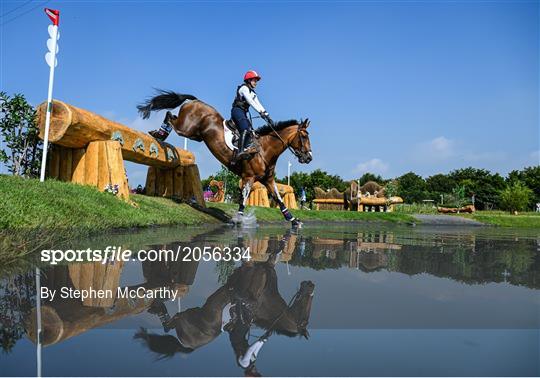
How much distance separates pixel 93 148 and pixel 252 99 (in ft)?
11.5

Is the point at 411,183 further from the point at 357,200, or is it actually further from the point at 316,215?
the point at 316,215

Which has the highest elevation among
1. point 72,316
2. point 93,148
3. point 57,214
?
point 93,148

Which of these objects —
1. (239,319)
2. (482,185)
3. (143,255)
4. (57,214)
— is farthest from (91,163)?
(482,185)

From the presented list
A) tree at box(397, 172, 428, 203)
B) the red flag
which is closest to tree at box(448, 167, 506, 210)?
tree at box(397, 172, 428, 203)

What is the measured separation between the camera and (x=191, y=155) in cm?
1219

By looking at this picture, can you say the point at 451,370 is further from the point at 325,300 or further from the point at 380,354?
the point at 325,300

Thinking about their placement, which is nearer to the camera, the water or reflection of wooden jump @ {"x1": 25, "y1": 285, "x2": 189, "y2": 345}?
the water

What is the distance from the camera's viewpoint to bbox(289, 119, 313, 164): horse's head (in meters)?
8.66

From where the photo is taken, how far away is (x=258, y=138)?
28.9 ft

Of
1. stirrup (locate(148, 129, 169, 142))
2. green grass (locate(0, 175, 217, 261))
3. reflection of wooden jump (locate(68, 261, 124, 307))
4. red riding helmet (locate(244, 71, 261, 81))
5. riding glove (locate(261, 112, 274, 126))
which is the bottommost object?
reflection of wooden jump (locate(68, 261, 124, 307))

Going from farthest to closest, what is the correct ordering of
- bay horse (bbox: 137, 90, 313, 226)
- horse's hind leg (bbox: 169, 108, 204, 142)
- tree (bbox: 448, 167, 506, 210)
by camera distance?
tree (bbox: 448, 167, 506, 210) → horse's hind leg (bbox: 169, 108, 204, 142) → bay horse (bbox: 137, 90, 313, 226)

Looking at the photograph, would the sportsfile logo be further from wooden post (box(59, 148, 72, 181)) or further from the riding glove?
wooden post (box(59, 148, 72, 181))

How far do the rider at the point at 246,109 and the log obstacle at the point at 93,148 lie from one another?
2.69m

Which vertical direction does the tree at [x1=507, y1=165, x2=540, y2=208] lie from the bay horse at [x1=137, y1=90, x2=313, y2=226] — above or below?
above
